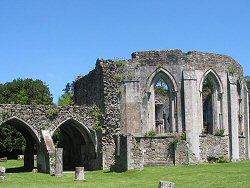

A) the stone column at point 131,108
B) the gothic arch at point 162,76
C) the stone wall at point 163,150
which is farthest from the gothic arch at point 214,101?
the stone column at point 131,108

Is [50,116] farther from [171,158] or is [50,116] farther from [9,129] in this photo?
[9,129]

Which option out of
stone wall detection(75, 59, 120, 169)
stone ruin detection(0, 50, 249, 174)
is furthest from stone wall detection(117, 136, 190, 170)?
stone wall detection(75, 59, 120, 169)

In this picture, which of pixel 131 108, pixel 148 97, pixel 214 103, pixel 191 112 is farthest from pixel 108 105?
pixel 214 103

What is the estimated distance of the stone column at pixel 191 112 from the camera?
3019 centimetres

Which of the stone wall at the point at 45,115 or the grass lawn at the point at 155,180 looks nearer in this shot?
the grass lawn at the point at 155,180

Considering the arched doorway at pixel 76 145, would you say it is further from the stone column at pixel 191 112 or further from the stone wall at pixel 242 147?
the stone wall at pixel 242 147

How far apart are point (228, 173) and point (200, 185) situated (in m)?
4.82

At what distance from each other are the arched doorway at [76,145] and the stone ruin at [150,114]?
129 millimetres

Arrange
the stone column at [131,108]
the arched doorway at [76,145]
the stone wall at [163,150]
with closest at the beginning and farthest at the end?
1. the stone wall at [163,150]
2. the stone column at [131,108]
3. the arched doorway at [76,145]

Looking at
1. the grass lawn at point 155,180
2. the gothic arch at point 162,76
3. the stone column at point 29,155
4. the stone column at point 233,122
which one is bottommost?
the grass lawn at point 155,180

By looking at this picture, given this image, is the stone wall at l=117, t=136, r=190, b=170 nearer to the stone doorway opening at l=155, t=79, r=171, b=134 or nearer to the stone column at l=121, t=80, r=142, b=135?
the stone column at l=121, t=80, r=142, b=135

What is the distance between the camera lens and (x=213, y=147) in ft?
102

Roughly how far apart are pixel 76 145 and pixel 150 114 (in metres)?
7.24

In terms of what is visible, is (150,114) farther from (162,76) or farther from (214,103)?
(214,103)
